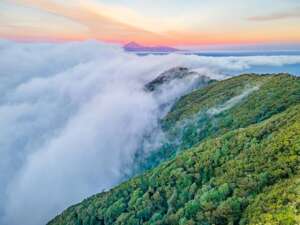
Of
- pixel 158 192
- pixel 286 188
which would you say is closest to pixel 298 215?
pixel 286 188

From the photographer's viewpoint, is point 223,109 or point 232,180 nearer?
point 232,180

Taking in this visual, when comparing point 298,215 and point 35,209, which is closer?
point 298,215

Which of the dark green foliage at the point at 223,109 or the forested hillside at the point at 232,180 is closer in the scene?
the forested hillside at the point at 232,180

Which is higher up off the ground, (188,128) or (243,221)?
(243,221)

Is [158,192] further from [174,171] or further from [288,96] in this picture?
[288,96]

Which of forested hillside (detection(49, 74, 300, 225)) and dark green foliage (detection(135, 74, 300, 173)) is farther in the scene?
dark green foliage (detection(135, 74, 300, 173))

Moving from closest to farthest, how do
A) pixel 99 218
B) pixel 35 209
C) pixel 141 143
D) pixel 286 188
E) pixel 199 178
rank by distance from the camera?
1. pixel 286 188
2. pixel 199 178
3. pixel 99 218
4. pixel 141 143
5. pixel 35 209

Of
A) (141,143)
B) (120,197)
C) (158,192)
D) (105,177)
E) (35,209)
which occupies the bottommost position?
(35,209)

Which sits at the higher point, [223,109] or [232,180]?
[232,180]
